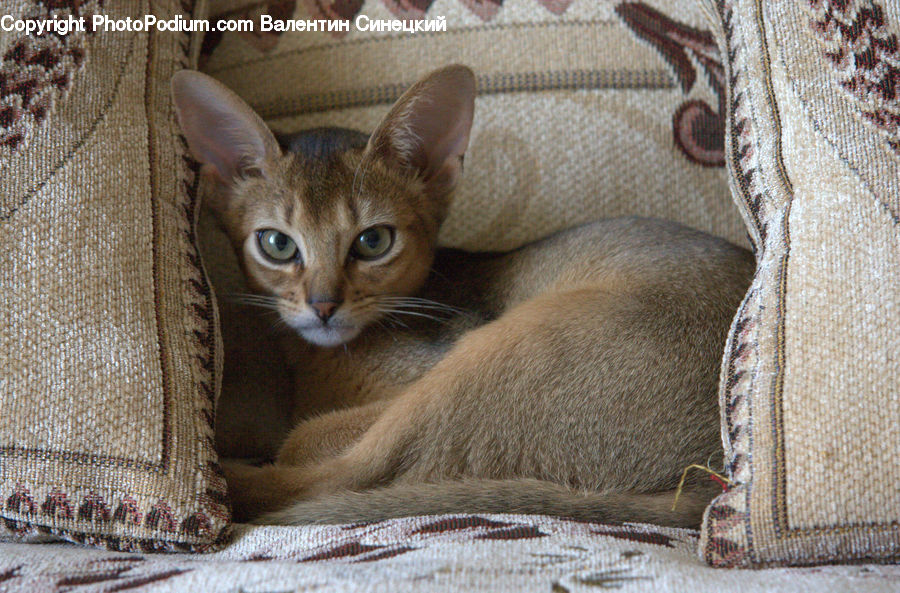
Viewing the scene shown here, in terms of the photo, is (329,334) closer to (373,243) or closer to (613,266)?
(373,243)

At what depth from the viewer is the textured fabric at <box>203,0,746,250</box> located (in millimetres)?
1796

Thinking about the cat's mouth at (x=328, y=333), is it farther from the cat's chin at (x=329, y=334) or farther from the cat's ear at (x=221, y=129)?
the cat's ear at (x=221, y=129)

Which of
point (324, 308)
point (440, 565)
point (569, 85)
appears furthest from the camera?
point (569, 85)

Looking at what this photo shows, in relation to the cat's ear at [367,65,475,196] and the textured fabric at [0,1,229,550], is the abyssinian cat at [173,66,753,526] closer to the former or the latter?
the cat's ear at [367,65,475,196]

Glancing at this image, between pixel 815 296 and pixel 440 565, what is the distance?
A: 59 cm

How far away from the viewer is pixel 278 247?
60.0 inches

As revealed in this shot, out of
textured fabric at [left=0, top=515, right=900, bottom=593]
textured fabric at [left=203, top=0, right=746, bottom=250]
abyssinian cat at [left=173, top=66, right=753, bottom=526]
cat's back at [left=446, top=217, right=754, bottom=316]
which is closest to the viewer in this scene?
textured fabric at [left=0, top=515, right=900, bottom=593]

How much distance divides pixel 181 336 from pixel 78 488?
0.25 metres

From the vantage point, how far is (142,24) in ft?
4.41

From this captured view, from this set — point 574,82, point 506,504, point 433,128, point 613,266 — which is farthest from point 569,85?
point 506,504

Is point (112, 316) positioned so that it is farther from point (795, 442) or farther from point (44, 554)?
point (795, 442)

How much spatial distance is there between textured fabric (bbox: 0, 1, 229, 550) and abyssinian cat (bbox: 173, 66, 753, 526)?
0.17 m

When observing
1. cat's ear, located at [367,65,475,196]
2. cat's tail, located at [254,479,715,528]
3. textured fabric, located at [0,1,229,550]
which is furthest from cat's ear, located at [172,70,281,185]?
cat's tail, located at [254,479,715,528]

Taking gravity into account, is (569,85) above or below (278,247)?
above
